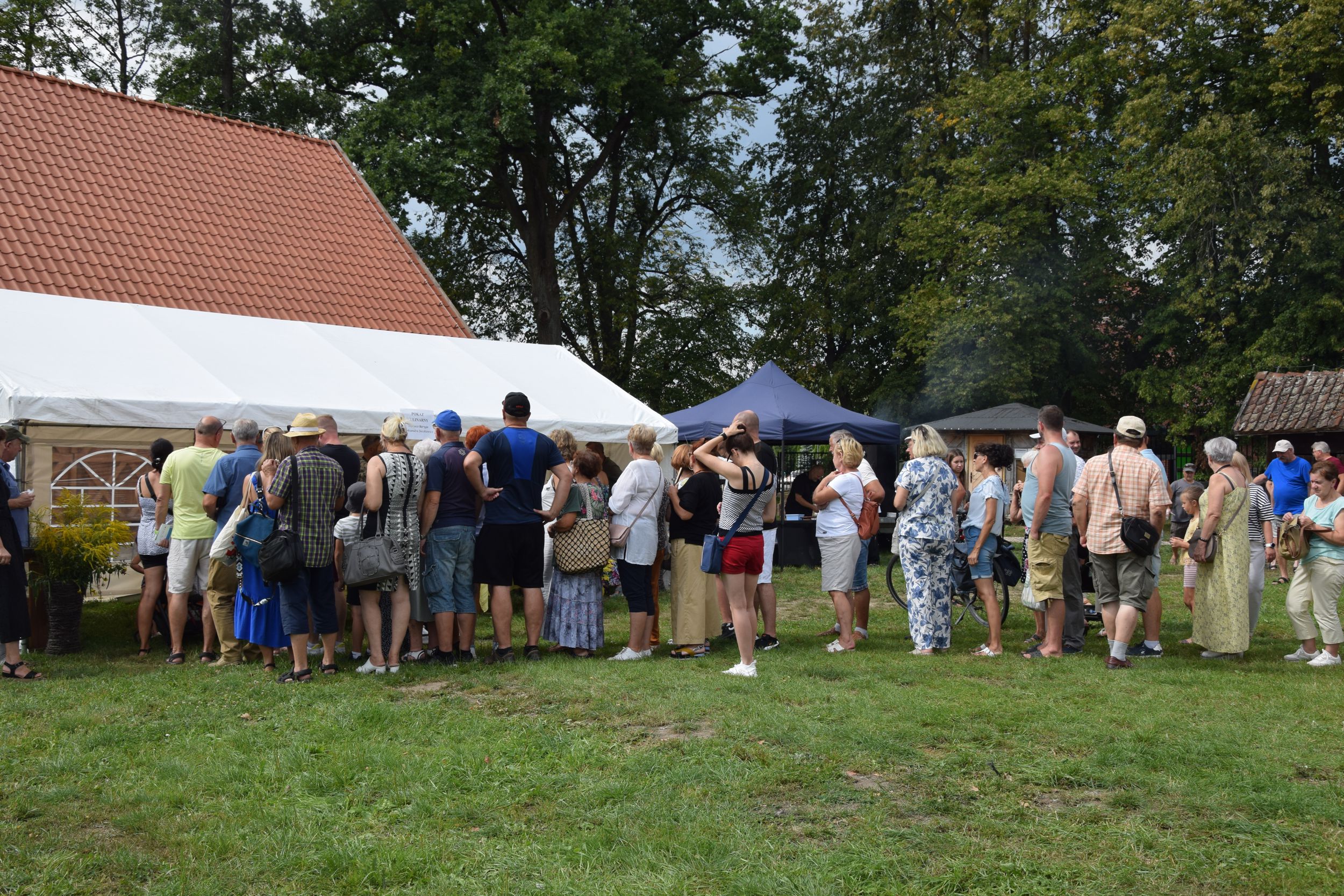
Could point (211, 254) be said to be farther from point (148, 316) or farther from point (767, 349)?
point (767, 349)

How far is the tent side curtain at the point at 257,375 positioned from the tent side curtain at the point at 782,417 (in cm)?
352

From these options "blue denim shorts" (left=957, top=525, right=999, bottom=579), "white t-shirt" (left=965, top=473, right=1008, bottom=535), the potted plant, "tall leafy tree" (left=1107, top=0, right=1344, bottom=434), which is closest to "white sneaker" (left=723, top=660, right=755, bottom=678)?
"blue denim shorts" (left=957, top=525, right=999, bottom=579)

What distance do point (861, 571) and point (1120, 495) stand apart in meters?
1.94

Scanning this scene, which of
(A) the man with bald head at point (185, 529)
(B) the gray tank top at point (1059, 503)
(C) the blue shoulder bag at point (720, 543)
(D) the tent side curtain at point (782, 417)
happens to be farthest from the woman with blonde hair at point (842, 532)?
(D) the tent side curtain at point (782, 417)

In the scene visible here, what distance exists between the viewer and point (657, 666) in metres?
7.07

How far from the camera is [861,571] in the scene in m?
8.19

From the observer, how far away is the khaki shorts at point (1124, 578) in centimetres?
697

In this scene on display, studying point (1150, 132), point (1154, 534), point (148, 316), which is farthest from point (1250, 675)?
point (1150, 132)

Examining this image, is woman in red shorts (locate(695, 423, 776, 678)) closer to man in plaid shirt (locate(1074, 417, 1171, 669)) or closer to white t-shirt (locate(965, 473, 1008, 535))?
white t-shirt (locate(965, 473, 1008, 535))

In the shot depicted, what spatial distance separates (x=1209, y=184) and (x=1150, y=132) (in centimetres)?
182

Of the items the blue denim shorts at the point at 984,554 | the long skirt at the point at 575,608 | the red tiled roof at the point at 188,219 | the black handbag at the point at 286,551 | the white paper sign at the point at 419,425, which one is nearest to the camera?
the black handbag at the point at 286,551

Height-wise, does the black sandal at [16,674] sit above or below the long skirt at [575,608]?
below

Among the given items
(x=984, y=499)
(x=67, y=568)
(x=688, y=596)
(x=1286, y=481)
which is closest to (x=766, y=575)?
(x=688, y=596)

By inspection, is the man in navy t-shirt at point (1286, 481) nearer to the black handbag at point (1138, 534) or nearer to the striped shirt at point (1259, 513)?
the striped shirt at point (1259, 513)
